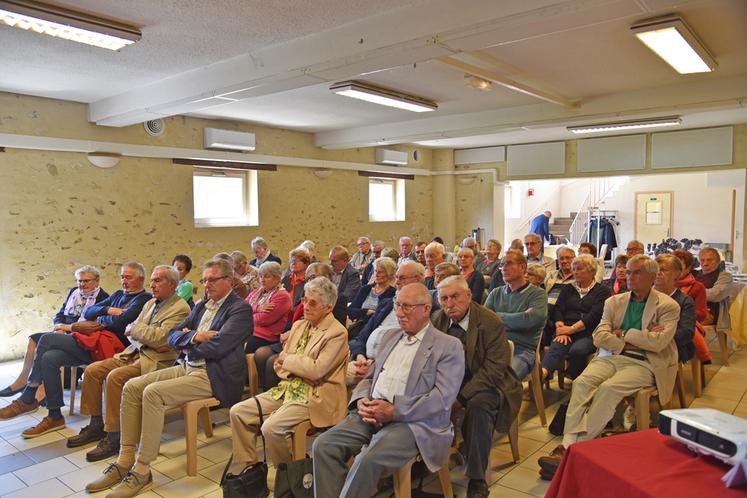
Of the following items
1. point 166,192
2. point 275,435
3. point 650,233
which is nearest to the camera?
point 275,435

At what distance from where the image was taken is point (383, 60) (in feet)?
12.0

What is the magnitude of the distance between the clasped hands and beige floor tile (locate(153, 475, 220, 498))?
1.09 meters

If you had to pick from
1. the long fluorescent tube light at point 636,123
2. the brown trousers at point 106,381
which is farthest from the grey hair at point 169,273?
the long fluorescent tube light at point 636,123

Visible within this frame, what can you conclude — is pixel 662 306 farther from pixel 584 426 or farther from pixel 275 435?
pixel 275 435

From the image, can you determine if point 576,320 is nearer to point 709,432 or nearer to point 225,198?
point 709,432

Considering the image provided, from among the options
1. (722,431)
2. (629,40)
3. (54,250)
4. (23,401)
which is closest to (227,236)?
(54,250)

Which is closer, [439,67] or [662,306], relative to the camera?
[662,306]

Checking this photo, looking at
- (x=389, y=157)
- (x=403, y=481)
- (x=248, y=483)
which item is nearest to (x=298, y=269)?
(x=248, y=483)

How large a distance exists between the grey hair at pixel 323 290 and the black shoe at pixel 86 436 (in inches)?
74.9

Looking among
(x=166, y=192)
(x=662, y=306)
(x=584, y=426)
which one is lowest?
(x=584, y=426)

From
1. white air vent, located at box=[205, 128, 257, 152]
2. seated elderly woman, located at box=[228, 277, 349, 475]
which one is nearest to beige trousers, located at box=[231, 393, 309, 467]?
seated elderly woman, located at box=[228, 277, 349, 475]

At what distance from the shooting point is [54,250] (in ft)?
18.9

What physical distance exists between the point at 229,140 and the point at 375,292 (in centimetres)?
375

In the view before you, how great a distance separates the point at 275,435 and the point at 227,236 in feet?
16.4
